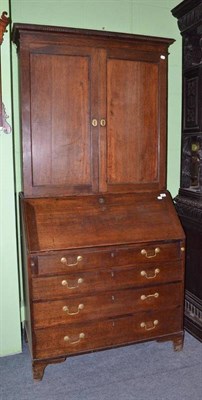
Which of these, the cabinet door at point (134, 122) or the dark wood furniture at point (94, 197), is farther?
the cabinet door at point (134, 122)

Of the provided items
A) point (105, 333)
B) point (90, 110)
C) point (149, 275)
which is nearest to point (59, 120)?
point (90, 110)

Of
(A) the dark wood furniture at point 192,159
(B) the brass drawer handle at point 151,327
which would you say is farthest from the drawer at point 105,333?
(A) the dark wood furniture at point 192,159

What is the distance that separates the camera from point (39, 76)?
7.14ft

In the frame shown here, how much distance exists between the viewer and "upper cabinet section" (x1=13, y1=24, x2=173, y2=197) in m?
2.18

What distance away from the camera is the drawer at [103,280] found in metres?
2.09

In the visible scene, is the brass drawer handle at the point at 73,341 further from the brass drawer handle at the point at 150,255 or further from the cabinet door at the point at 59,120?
the cabinet door at the point at 59,120

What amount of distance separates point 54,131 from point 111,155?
1.29ft

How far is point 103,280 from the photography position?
86.4 inches

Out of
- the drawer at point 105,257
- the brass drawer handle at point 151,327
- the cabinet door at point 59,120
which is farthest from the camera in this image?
the brass drawer handle at point 151,327

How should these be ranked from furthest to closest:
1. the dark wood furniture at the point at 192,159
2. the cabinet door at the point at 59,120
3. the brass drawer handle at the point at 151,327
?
1. the dark wood furniture at the point at 192,159
2. the brass drawer handle at the point at 151,327
3. the cabinet door at the point at 59,120

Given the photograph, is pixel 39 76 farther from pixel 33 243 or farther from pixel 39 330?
pixel 39 330

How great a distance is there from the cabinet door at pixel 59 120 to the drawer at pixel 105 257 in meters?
0.41

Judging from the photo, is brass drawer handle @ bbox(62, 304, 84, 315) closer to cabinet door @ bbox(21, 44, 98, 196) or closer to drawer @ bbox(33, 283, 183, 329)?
drawer @ bbox(33, 283, 183, 329)

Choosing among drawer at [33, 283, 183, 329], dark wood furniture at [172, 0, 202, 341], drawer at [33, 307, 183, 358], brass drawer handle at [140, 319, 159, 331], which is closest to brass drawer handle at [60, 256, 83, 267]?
drawer at [33, 283, 183, 329]
